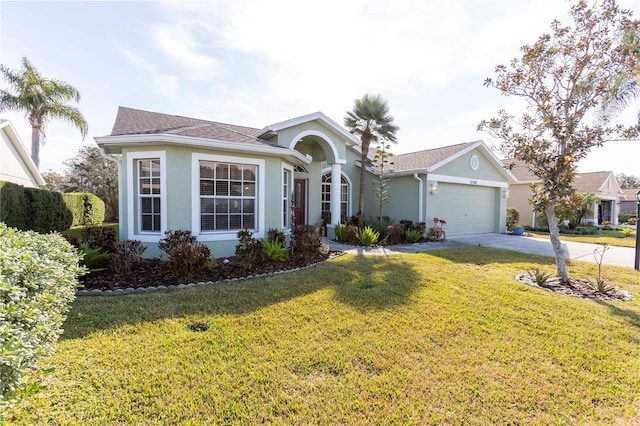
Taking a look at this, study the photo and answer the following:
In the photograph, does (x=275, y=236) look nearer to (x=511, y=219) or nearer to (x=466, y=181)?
(x=466, y=181)

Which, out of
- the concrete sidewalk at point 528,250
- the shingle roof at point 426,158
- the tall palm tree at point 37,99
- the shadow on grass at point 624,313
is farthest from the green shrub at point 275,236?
the tall palm tree at point 37,99

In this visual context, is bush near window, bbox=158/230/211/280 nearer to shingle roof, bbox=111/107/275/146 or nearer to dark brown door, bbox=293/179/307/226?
shingle roof, bbox=111/107/275/146

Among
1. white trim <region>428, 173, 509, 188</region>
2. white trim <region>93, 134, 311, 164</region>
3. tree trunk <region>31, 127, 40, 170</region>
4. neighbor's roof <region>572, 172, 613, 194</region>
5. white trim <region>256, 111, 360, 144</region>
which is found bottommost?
white trim <region>428, 173, 509, 188</region>

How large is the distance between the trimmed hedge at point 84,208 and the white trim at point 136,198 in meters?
12.6

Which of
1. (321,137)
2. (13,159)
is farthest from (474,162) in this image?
(13,159)

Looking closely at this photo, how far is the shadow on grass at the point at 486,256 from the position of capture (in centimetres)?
928

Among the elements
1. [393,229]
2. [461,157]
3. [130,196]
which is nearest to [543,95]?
[393,229]

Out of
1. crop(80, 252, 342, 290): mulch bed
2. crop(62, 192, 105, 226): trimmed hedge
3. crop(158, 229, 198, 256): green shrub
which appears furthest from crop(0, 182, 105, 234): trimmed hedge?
crop(158, 229, 198, 256): green shrub

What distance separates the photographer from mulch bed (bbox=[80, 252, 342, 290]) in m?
6.21

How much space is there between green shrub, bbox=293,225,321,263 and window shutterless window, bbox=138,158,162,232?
13.2 ft

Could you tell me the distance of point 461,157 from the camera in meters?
15.2

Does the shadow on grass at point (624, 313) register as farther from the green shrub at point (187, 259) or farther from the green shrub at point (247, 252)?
the green shrub at point (187, 259)

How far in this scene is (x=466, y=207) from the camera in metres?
16.0

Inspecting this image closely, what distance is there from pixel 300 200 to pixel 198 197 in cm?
575
